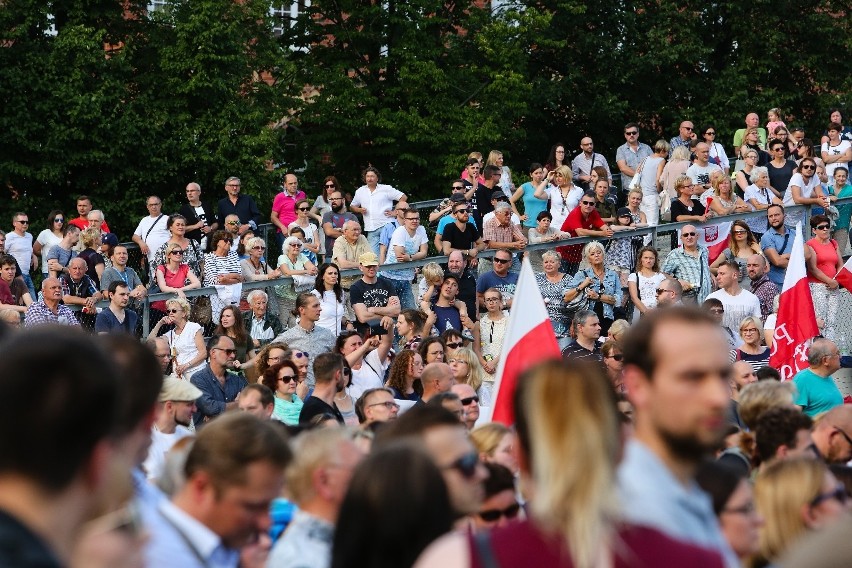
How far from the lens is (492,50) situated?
3133 centimetres

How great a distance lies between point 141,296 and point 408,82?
16.2m

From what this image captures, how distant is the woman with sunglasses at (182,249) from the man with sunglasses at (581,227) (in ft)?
13.5

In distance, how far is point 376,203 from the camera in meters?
20.9

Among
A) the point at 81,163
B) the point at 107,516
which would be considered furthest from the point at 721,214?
the point at 107,516

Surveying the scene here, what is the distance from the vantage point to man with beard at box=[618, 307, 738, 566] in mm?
3641

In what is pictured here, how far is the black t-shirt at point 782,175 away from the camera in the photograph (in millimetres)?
21359

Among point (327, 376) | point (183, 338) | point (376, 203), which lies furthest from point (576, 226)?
point (327, 376)

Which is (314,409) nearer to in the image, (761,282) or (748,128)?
(761,282)

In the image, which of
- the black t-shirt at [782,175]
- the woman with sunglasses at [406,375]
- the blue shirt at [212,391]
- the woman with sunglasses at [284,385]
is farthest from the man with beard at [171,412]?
the black t-shirt at [782,175]

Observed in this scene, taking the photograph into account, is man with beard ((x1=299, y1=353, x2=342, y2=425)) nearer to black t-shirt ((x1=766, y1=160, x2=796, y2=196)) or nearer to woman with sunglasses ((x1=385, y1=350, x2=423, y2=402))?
woman with sunglasses ((x1=385, y1=350, x2=423, y2=402))

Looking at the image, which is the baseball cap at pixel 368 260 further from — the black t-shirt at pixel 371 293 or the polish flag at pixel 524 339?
the polish flag at pixel 524 339

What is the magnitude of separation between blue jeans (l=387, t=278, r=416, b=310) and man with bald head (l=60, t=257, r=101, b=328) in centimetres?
312

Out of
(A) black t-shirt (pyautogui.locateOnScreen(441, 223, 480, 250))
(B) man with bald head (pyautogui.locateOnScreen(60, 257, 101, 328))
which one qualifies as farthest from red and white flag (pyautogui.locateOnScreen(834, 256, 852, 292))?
(B) man with bald head (pyautogui.locateOnScreen(60, 257, 101, 328))

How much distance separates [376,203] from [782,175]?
5.69 meters
